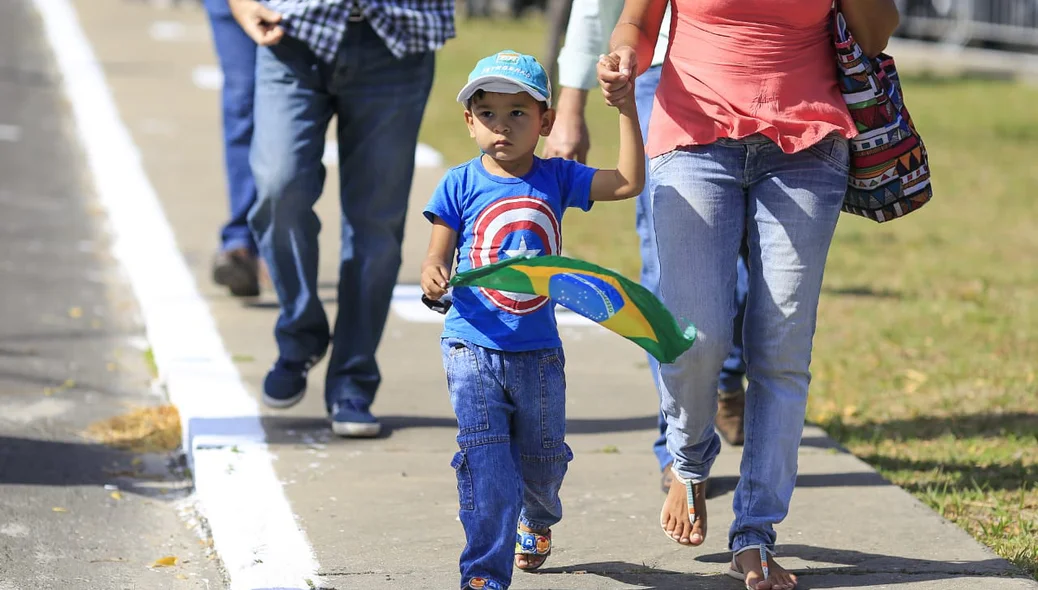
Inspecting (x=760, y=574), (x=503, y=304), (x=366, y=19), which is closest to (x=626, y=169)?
(x=503, y=304)

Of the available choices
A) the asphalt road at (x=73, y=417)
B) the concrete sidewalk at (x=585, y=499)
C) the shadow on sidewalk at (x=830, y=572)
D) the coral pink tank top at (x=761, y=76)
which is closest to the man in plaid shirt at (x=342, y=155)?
the concrete sidewalk at (x=585, y=499)

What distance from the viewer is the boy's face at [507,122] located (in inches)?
140

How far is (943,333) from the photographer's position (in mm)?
7176

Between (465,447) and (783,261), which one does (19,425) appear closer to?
(465,447)

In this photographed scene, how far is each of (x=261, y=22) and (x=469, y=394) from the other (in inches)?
77.5

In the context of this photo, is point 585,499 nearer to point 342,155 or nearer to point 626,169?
point 626,169

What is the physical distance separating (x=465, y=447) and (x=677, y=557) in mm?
873

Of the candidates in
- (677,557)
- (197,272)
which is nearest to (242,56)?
(197,272)

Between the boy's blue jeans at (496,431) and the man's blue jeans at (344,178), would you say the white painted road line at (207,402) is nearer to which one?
the man's blue jeans at (344,178)

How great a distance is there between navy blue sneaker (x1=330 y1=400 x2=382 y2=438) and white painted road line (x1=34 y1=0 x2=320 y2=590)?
272mm

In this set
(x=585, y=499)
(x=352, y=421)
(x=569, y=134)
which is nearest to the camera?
(x=569, y=134)

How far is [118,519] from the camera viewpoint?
14.6 ft

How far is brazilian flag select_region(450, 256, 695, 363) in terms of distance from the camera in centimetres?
333

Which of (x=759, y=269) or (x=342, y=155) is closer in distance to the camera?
(x=759, y=269)
